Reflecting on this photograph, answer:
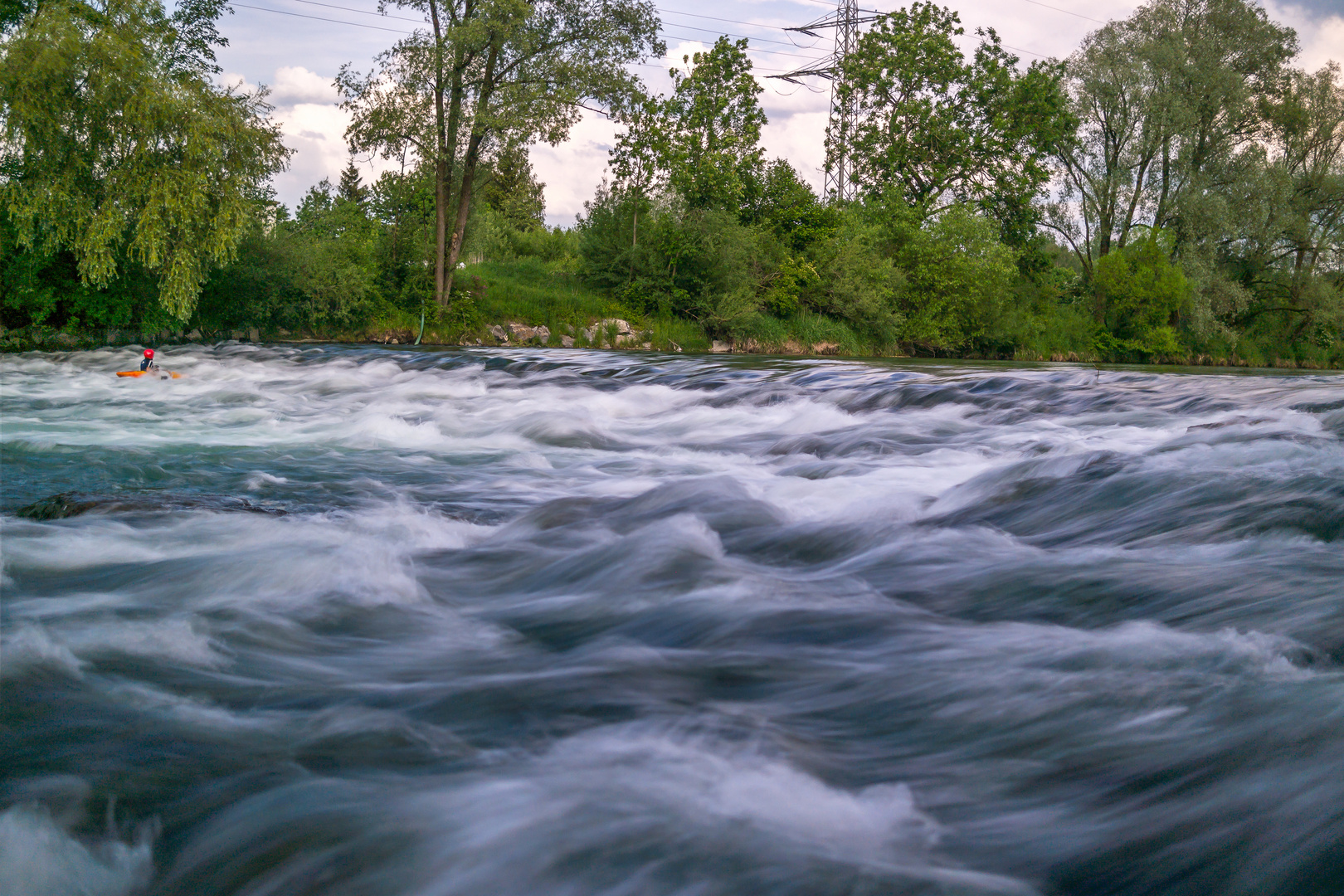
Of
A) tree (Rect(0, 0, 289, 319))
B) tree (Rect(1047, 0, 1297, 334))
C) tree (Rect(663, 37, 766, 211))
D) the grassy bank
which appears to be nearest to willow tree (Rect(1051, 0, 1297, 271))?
tree (Rect(1047, 0, 1297, 334))

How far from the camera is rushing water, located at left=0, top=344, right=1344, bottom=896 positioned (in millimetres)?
1741

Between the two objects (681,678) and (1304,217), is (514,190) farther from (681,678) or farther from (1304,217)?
(681,678)

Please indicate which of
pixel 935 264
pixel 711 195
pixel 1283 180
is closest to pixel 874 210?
pixel 935 264

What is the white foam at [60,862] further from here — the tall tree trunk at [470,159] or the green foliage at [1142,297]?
the green foliage at [1142,297]

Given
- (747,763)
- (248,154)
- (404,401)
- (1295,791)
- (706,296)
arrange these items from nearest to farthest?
(1295,791) < (747,763) < (404,401) < (248,154) < (706,296)

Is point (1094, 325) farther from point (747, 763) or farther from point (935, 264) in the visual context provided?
point (747, 763)

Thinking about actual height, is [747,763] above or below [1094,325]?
below

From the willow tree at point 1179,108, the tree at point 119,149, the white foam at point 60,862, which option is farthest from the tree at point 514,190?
the white foam at point 60,862

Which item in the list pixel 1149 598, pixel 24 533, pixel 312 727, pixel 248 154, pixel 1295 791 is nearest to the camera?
pixel 1295 791

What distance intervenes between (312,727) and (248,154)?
692 inches

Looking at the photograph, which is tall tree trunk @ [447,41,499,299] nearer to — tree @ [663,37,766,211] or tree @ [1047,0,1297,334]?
tree @ [663,37,766,211]

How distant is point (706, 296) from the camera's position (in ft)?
90.4

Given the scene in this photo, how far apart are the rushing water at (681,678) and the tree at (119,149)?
12.0m

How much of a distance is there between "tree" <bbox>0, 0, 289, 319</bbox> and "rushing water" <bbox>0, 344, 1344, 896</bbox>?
12.0 meters
